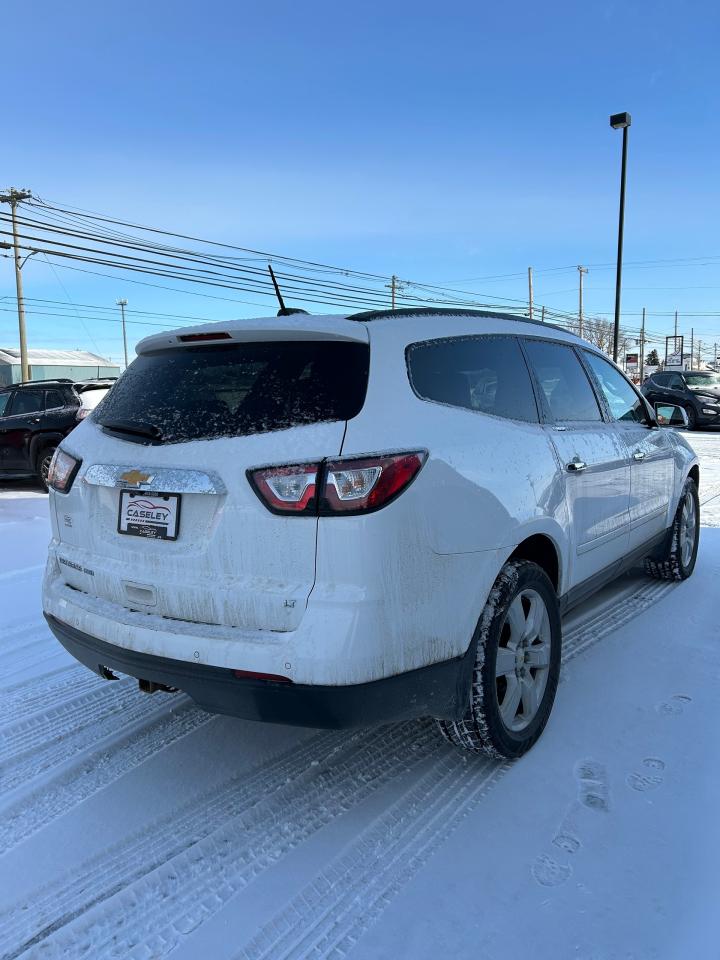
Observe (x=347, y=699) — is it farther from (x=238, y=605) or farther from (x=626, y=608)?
(x=626, y=608)

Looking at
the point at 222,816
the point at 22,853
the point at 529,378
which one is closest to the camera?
the point at 22,853

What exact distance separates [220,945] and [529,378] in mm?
2417

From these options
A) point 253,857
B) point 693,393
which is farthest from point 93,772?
point 693,393

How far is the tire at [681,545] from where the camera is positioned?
498 centimetres

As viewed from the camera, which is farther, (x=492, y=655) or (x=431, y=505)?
(x=492, y=655)

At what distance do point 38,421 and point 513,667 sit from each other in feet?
31.5

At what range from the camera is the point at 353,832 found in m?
2.32

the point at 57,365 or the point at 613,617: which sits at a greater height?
the point at 57,365

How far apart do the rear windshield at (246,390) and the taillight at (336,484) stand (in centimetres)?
17

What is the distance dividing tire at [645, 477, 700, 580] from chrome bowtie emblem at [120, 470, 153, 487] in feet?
12.8

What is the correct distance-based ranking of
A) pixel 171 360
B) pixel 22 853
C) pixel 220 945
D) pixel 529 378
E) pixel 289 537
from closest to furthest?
pixel 220 945, pixel 289 537, pixel 22 853, pixel 171 360, pixel 529 378

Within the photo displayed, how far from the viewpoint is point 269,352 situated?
7.95 ft

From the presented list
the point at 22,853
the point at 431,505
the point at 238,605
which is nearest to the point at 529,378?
the point at 431,505

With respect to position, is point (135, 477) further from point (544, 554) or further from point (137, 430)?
point (544, 554)
